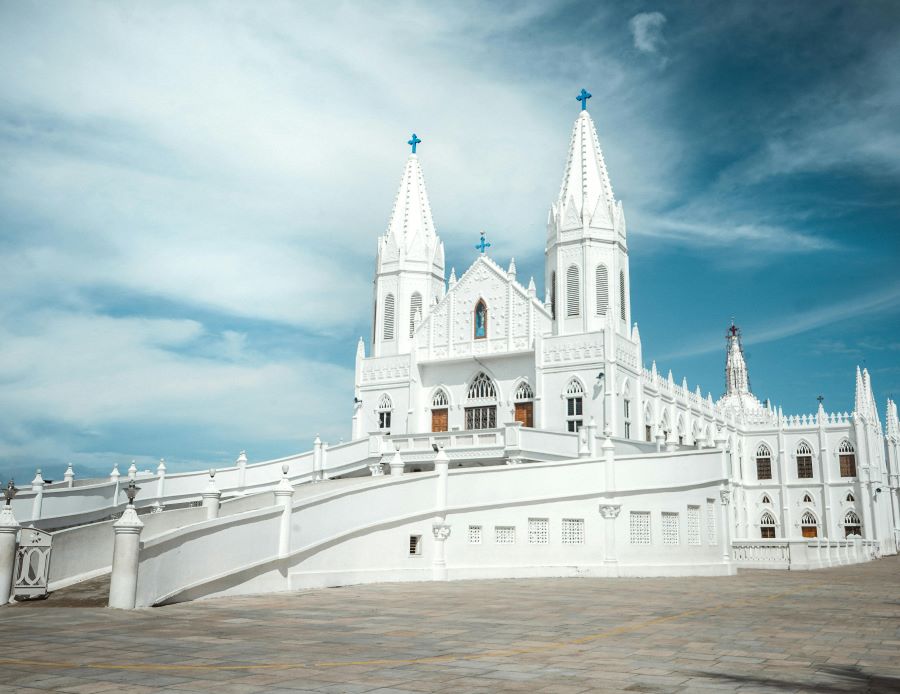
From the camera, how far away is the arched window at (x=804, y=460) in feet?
232

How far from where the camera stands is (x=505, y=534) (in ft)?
80.6

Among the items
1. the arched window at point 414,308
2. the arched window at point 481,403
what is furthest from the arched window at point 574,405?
the arched window at point 414,308

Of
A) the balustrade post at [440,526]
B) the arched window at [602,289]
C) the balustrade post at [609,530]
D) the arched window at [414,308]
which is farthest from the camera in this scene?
the arched window at [414,308]

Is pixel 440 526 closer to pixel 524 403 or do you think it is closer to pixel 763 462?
pixel 524 403

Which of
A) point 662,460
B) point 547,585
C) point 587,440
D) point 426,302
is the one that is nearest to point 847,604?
point 547,585

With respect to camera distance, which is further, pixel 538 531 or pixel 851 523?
pixel 851 523

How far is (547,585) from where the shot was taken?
2083cm

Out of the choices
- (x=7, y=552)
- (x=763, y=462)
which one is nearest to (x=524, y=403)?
(x=7, y=552)

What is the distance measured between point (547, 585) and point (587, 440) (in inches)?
565

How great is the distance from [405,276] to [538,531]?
94.7 feet

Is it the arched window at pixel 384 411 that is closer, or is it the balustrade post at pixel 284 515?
the balustrade post at pixel 284 515

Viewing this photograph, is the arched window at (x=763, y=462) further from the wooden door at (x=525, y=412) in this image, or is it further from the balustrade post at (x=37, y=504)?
the balustrade post at (x=37, y=504)

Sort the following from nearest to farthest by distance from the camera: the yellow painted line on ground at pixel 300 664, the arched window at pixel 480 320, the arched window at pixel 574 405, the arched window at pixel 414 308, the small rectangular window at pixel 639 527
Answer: the yellow painted line on ground at pixel 300 664
the small rectangular window at pixel 639 527
the arched window at pixel 574 405
the arched window at pixel 480 320
the arched window at pixel 414 308

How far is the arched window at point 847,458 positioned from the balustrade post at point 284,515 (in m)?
62.0
